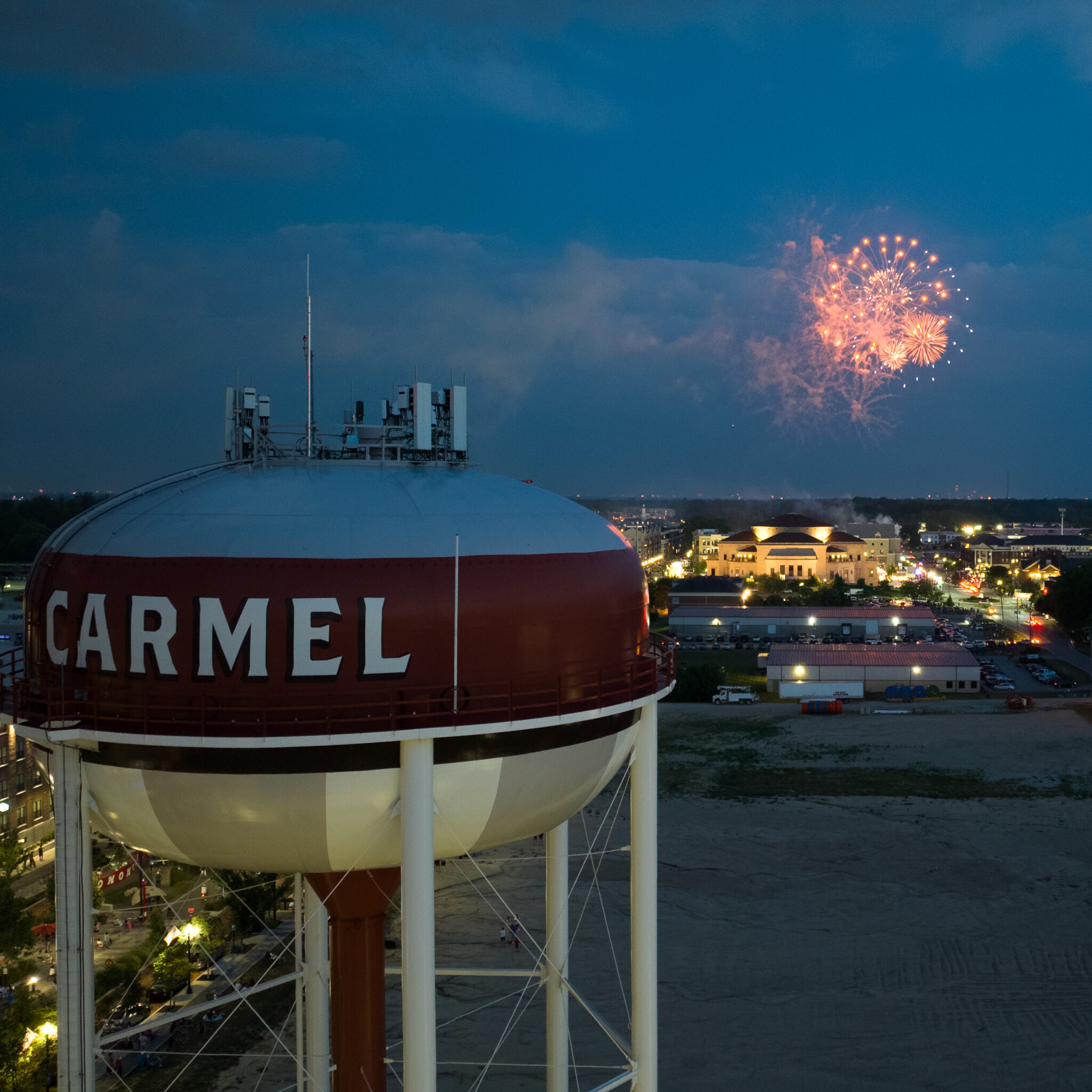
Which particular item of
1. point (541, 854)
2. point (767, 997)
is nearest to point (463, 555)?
point (767, 997)

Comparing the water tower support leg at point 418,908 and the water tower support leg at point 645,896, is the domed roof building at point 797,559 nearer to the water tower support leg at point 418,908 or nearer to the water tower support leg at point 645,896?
the water tower support leg at point 645,896

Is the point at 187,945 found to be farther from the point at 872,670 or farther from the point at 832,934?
the point at 872,670

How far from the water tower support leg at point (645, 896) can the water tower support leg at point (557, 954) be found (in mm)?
2708

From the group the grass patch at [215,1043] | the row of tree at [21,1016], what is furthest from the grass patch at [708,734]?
the row of tree at [21,1016]

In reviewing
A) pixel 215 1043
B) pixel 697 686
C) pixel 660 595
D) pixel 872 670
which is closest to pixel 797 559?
pixel 660 595

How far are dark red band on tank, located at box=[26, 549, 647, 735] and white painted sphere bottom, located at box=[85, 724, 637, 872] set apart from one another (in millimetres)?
817

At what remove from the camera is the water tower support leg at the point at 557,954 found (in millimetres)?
19734

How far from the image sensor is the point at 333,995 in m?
18.0

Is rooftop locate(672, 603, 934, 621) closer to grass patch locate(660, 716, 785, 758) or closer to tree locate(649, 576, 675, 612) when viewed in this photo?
tree locate(649, 576, 675, 612)

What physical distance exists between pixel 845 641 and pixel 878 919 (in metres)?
66.3

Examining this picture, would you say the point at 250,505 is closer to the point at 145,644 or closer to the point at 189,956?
the point at 145,644

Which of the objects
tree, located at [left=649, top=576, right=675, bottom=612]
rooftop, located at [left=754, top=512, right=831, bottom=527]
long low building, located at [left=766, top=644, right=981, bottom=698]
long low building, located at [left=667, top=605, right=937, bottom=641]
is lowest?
long low building, located at [left=766, top=644, right=981, bottom=698]

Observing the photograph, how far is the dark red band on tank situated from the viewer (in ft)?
45.3

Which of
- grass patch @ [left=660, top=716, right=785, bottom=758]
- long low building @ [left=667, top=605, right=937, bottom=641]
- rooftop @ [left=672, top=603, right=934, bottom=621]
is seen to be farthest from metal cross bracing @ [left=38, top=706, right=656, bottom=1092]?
rooftop @ [left=672, top=603, right=934, bottom=621]
